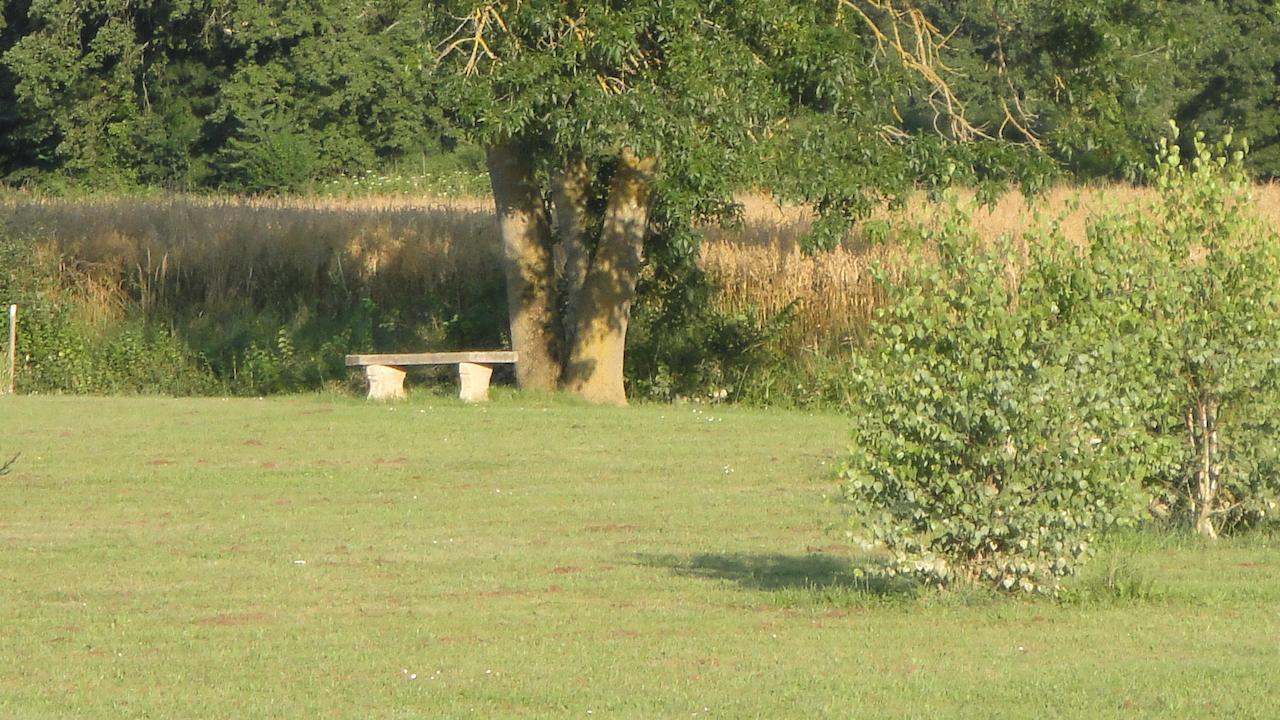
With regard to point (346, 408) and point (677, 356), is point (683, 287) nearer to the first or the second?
point (677, 356)

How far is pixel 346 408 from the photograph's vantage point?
60.8 ft

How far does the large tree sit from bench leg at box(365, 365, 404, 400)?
2088mm

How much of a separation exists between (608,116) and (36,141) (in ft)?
111

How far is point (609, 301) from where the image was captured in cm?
1961

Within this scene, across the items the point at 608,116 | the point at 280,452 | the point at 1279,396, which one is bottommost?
the point at 280,452

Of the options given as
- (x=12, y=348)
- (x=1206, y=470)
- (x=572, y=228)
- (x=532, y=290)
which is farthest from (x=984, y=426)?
(x=12, y=348)

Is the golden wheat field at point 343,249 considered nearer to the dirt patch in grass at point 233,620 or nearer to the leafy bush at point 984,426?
the leafy bush at point 984,426

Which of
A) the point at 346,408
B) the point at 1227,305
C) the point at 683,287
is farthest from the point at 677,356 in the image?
the point at 1227,305

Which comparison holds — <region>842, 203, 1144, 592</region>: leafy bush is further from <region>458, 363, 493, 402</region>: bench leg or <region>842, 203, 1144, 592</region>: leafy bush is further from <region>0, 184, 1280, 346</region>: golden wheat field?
<region>0, 184, 1280, 346</region>: golden wheat field

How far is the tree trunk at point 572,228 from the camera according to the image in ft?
64.4

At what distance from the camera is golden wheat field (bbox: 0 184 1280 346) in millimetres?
23594

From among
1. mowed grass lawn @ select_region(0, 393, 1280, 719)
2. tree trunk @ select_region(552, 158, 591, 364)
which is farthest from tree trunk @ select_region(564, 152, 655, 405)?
mowed grass lawn @ select_region(0, 393, 1280, 719)

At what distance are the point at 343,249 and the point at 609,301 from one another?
7.72m

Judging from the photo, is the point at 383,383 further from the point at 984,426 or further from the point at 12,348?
the point at 984,426
